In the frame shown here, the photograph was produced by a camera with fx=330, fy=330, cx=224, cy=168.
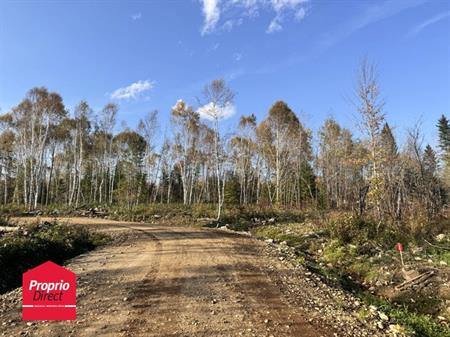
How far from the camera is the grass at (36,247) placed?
307 inches

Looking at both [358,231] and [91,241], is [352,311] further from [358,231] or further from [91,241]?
[91,241]

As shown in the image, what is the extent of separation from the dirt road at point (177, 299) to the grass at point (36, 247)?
84cm

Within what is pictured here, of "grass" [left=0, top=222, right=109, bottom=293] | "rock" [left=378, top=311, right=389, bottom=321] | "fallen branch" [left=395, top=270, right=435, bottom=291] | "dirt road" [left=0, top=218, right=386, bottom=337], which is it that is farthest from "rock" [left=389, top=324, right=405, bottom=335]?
"grass" [left=0, top=222, right=109, bottom=293]

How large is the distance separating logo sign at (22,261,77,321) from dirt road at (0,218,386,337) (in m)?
0.13

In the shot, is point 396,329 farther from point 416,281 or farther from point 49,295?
point 49,295

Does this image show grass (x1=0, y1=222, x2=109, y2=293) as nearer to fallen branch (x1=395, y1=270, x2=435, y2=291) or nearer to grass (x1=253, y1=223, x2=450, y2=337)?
grass (x1=253, y1=223, x2=450, y2=337)

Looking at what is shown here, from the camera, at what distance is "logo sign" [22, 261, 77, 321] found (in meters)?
4.06

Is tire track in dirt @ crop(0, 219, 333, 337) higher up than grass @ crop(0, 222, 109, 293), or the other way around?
grass @ crop(0, 222, 109, 293)

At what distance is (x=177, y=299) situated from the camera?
18.8ft

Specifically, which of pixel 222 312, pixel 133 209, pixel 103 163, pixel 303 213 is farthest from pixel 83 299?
pixel 103 163

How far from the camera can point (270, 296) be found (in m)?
6.12

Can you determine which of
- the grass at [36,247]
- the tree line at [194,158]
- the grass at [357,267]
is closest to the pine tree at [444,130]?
the tree line at [194,158]

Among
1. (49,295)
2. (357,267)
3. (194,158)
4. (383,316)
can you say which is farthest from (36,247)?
(194,158)

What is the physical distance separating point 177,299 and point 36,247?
549 cm
